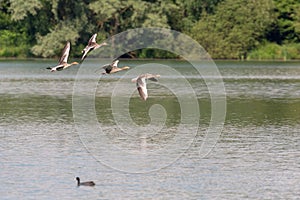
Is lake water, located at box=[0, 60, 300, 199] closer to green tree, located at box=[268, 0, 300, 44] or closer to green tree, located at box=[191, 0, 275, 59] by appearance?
green tree, located at box=[191, 0, 275, 59]

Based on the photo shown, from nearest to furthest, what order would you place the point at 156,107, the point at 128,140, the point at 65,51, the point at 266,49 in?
the point at 65,51 < the point at 128,140 < the point at 156,107 < the point at 266,49

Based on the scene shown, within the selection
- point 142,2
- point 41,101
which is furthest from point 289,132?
point 142,2

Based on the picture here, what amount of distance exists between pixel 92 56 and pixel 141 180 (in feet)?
189

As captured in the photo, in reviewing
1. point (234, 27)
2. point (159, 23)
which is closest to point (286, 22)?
point (234, 27)

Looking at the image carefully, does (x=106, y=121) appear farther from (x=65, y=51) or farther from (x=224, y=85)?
(x=224, y=85)

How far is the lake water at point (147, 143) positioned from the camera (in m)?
20.0

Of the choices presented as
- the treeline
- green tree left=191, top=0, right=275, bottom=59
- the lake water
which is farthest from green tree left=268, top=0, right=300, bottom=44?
the lake water

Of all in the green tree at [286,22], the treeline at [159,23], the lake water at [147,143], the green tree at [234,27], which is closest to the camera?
the lake water at [147,143]

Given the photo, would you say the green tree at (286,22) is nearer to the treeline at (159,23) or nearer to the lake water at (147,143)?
the treeline at (159,23)

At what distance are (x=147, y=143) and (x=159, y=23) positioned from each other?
45.8m

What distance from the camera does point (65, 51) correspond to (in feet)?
77.3

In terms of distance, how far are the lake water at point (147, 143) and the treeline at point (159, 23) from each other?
23631 millimetres

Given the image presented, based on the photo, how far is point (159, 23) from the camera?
7188 cm

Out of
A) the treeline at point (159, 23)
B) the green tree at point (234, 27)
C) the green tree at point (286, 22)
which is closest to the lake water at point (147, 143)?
the treeline at point (159, 23)
